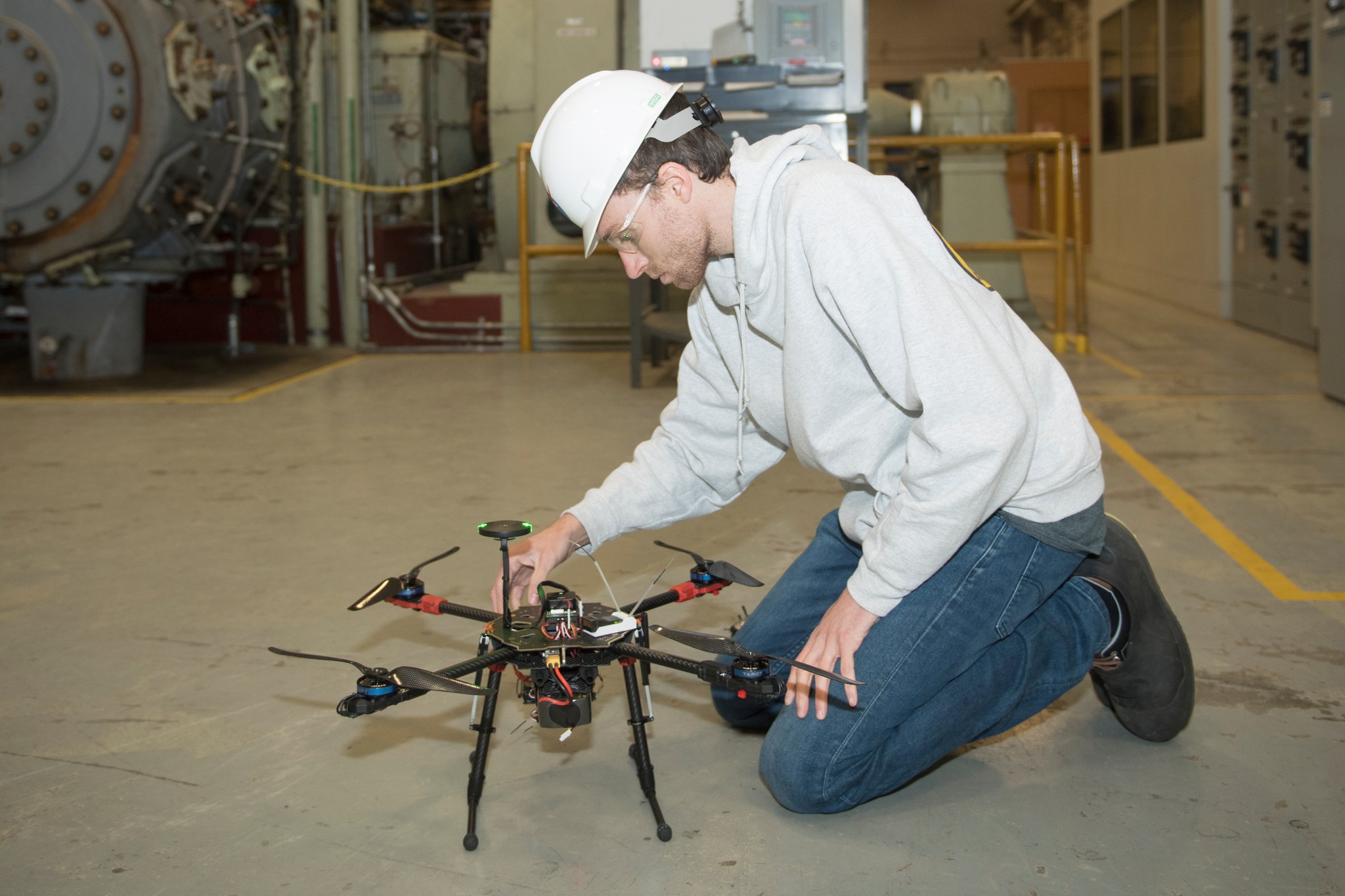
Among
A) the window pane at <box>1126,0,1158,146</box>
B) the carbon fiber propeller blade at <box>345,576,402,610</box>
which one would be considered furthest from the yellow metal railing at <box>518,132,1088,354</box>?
the carbon fiber propeller blade at <box>345,576,402,610</box>

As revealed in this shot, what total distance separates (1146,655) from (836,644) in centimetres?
66

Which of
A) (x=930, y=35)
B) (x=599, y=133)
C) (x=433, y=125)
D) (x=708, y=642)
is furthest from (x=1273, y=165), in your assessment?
(x=930, y=35)

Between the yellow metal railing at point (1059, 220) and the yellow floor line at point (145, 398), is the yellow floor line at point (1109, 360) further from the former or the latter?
the yellow floor line at point (145, 398)

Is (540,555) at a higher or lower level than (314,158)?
lower

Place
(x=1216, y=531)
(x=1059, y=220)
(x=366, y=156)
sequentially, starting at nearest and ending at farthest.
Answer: (x=1216, y=531), (x=1059, y=220), (x=366, y=156)

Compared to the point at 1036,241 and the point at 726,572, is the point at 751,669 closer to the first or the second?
the point at 726,572

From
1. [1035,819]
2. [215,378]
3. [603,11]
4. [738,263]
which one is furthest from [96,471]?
[603,11]

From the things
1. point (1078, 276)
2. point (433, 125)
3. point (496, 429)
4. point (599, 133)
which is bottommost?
point (496, 429)

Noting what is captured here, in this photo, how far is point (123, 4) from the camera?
6.04 metres

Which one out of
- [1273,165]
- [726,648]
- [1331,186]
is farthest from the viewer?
[1273,165]

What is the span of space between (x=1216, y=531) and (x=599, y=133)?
243cm

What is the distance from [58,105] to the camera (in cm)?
595

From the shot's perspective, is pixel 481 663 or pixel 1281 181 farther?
pixel 1281 181

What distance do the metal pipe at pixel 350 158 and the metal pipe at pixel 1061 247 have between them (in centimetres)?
426
